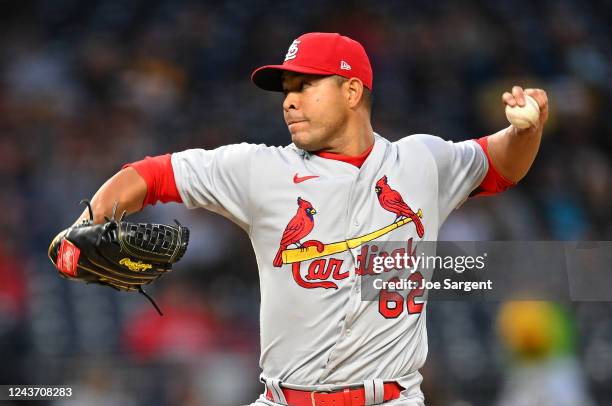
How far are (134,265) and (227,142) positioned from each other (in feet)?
12.6

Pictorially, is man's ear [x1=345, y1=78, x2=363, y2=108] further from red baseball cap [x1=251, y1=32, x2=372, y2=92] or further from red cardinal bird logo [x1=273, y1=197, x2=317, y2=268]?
red cardinal bird logo [x1=273, y1=197, x2=317, y2=268]

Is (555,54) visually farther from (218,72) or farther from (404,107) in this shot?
(218,72)

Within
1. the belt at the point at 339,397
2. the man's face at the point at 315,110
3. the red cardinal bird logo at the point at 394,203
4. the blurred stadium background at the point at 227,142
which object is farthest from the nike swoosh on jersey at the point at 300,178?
the blurred stadium background at the point at 227,142

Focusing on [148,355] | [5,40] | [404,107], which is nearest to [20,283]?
[148,355]

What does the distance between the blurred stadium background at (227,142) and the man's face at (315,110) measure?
235 cm

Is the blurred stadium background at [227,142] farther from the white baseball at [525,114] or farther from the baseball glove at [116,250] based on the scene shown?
the white baseball at [525,114]

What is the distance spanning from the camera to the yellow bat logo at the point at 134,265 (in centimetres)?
278

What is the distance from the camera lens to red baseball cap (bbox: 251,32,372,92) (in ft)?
9.86

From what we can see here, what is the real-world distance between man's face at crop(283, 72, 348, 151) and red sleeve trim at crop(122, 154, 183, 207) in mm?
407

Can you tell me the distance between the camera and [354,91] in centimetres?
312

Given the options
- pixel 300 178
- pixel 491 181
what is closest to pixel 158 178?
pixel 300 178

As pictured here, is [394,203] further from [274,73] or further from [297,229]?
[274,73]

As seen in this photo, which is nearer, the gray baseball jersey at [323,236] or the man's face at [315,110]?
the gray baseball jersey at [323,236]

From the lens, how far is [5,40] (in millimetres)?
7309
